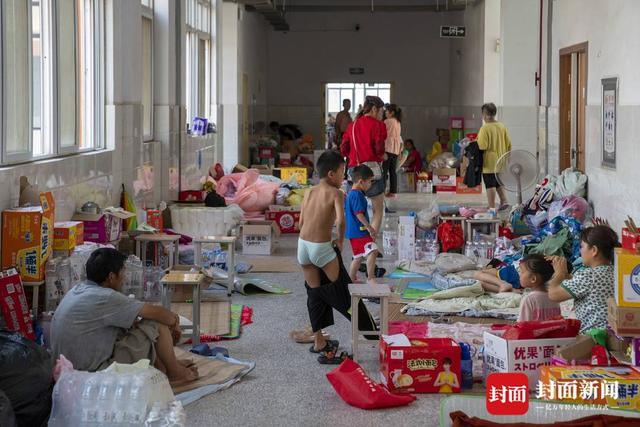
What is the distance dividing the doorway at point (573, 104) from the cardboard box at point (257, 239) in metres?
3.77

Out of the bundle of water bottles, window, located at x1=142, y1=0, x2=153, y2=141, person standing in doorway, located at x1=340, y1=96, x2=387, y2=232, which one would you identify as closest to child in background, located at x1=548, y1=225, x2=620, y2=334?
the bundle of water bottles

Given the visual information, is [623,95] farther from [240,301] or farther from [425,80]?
[425,80]

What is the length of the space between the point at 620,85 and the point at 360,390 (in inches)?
210

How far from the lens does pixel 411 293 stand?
9672 mm

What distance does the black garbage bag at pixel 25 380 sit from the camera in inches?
207

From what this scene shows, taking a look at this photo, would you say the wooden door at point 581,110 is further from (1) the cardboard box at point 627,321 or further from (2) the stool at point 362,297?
(1) the cardboard box at point 627,321

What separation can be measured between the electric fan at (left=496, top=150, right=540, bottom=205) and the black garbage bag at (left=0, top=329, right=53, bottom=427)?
7.50 m

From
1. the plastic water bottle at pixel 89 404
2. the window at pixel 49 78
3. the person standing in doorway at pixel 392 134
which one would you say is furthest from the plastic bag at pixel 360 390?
the person standing in doorway at pixel 392 134

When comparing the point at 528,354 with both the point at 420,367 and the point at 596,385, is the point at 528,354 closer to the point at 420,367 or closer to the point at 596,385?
the point at 420,367

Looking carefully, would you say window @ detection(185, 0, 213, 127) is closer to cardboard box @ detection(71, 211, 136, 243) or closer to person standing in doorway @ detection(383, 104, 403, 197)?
person standing in doorway @ detection(383, 104, 403, 197)

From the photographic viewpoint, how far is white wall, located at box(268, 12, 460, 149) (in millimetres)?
28031

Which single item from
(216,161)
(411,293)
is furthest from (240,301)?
(216,161)

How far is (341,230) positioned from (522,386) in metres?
2.10

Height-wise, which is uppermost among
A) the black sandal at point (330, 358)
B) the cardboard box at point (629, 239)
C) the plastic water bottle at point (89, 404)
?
the cardboard box at point (629, 239)
